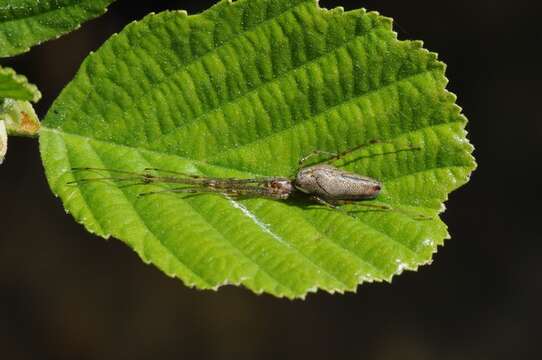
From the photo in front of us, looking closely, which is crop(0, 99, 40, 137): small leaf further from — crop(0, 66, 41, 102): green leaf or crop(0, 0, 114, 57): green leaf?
crop(0, 0, 114, 57): green leaf

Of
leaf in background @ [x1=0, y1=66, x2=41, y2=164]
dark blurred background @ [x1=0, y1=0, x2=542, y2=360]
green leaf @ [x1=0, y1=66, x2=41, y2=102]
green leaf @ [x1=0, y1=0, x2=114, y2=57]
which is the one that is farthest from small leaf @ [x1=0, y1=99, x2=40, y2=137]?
dark blurred background @ [x1=0, y1=0, x2=542, y2=360]

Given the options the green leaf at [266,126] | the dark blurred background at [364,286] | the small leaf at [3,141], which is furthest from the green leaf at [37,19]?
the dark blurred background at [364,286]

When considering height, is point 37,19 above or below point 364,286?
above

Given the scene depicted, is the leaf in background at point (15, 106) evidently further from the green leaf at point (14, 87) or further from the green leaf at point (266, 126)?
the green leaf at point (266, 126)

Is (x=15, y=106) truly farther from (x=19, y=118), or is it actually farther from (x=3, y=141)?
(x=3, y=141)

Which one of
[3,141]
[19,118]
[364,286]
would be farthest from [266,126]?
[364,286]

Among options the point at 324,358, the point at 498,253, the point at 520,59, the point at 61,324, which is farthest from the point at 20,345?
the point at 520,59
